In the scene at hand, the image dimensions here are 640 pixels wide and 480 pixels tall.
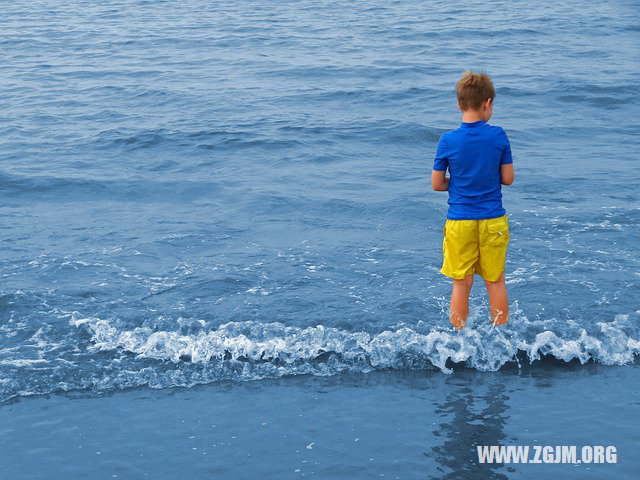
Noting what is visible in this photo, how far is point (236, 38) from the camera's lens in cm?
1973

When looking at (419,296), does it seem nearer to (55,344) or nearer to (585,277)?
(585,277)

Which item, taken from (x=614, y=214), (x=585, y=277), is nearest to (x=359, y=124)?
(x=614, y=214)

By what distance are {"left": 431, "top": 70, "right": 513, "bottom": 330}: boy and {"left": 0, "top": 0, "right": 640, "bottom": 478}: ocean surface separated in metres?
0.60

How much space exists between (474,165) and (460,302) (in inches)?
40.2

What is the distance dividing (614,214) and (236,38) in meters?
12.9

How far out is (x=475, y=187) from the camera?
5414mm

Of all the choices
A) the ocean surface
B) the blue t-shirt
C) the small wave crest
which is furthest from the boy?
the ocean surface

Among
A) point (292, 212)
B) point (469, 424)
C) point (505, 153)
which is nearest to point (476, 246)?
point (505, 153)

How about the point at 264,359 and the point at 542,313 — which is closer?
the point at 264,359

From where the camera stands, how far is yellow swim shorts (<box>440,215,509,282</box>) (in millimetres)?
5504

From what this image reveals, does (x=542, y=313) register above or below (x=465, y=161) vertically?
below

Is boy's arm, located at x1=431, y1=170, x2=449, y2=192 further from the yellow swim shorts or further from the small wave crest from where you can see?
the small wave crest

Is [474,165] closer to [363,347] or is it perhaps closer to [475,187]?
[475,187]

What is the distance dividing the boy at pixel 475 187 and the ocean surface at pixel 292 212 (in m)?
0.60
